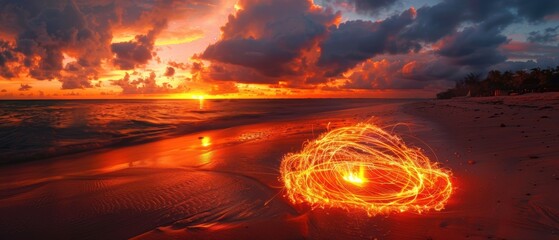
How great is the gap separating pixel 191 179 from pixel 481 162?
8060 millimetres

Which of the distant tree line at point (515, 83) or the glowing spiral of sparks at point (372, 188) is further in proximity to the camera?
the distant tree line at point (515, 83)

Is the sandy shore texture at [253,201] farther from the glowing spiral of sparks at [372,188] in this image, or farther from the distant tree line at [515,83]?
the distant tree line at [515,83]

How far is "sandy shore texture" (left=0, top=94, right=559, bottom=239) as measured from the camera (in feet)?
17.8

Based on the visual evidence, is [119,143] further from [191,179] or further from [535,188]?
[535,188]

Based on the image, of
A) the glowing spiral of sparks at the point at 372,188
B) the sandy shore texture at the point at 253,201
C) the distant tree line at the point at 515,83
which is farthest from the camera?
the distant tree line at the point at 515,83

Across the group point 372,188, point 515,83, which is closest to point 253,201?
point 372,188

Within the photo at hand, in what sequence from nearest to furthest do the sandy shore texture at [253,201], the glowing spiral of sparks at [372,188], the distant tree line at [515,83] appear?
the sandy shore texture at [253,201] < the glowing spiral of sparks at [372,188] < the distant tree line at [515,83]

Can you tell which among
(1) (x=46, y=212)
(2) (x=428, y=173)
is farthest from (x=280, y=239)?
(1) (x=46, y=212)

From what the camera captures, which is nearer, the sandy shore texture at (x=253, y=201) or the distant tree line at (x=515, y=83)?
the sandy shore texture at (x=253, y=201)

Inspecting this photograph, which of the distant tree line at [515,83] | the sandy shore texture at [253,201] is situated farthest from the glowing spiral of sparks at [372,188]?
the distant tree line at [515,83]

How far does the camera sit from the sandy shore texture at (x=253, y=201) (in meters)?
5.42

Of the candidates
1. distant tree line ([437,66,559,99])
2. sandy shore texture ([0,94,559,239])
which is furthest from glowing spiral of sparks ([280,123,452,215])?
distant tree line ([437,66,559,99])

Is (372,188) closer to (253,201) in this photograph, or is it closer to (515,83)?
(253,201)

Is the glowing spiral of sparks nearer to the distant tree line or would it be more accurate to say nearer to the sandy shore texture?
the sandy shore texture
